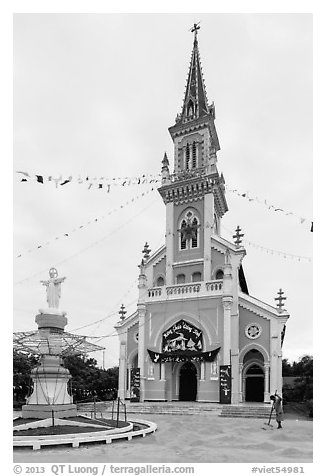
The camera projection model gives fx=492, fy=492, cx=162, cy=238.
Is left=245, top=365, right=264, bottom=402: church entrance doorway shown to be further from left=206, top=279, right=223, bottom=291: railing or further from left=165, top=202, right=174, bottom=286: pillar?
left=165, top=202, right=174, bottom=286: pillar

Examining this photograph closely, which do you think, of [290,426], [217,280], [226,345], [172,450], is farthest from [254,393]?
[172,450]

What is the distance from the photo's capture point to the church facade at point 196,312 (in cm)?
2767

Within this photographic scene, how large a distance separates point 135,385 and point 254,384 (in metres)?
6.99

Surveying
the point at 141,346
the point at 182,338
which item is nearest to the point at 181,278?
the point at 182,338

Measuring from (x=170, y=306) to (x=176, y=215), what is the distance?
6.23 metres

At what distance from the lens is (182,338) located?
2919 centimetres

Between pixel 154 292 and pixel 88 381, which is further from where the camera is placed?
pixel 88 381

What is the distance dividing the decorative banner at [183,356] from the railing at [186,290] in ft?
10.9

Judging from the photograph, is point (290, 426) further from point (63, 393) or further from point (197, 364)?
point (197, 364)

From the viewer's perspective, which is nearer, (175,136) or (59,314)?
(59,314)

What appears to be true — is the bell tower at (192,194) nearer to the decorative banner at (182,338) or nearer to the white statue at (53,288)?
the decorative banner at (182,338)

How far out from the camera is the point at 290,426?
1784 cm

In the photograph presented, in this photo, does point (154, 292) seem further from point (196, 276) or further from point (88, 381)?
point (88, 381)
